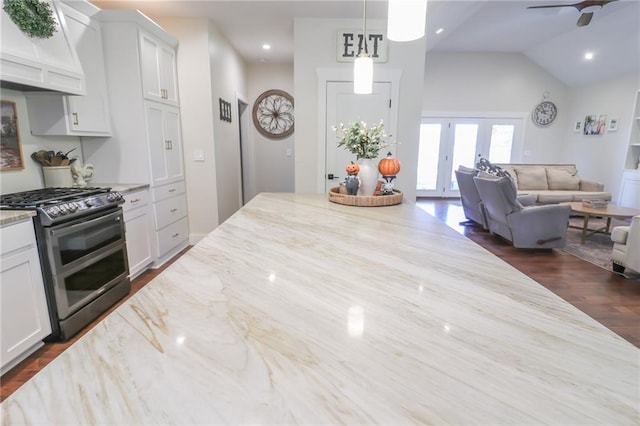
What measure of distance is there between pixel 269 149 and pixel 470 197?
12.3 feet

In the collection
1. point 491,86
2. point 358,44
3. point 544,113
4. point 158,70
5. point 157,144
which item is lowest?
point 157,144

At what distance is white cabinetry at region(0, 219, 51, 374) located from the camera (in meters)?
1.76

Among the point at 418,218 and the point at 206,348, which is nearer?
the point at 206,348

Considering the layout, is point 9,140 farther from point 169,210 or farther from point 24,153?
point 169,210

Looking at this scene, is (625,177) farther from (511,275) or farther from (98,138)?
(98,138)

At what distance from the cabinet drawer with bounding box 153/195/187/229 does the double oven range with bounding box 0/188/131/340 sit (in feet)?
2.30

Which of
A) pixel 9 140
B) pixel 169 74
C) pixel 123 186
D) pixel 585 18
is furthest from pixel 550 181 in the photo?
pixel 9 140

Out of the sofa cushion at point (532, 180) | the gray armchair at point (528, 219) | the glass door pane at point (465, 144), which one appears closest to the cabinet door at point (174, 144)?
the gray armchair at point (528, 219)

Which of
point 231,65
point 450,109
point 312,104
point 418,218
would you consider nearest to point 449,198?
point 450,109

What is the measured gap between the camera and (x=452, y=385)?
54 centimetres

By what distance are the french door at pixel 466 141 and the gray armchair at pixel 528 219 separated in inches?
140

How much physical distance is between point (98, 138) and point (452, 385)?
3697mm

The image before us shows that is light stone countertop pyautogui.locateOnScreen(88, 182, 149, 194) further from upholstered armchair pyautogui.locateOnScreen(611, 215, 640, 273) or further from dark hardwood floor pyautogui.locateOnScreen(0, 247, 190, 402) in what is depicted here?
upholstered armchair pyautogui.locateOnScreen(611, 215, 640, 273)

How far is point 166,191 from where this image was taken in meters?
3.55
